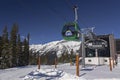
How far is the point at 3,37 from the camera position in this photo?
4881cm

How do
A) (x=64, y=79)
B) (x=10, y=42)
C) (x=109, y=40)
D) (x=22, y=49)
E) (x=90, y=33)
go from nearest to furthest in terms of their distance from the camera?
(x=64, y=79) → (x=90, y=33) → (x=109, y=40) → (x=10, y=42) → (x=22, y=49)

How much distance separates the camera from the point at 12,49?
51094mm

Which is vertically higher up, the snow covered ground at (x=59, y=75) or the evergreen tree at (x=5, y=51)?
the evergreen tree at (x=5, y=51)

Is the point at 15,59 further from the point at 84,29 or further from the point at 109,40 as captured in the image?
the point at 84,29

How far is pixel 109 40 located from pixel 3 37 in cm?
2328

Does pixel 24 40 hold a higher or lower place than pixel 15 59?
higher

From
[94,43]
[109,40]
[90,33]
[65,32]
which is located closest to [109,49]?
[109,40]

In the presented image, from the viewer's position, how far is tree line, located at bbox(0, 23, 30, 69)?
156ft

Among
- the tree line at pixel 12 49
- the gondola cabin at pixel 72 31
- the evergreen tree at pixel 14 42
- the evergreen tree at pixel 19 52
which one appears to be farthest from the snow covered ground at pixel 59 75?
the evergreen tree at pixel 19 52

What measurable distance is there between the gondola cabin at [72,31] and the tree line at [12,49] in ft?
71.0

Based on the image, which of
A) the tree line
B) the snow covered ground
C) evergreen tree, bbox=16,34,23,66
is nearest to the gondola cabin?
the snow covered ground

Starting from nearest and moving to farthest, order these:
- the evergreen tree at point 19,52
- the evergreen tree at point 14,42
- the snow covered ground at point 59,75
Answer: the snow covered ground at point 59,75
the evergreen tree at point 14,42
the evergreen tree at point 19,52

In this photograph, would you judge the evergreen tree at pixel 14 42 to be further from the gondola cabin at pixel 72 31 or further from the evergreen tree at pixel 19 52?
the gondola cabin at pixel 72 31

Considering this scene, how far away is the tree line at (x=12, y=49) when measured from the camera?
1877 inches
